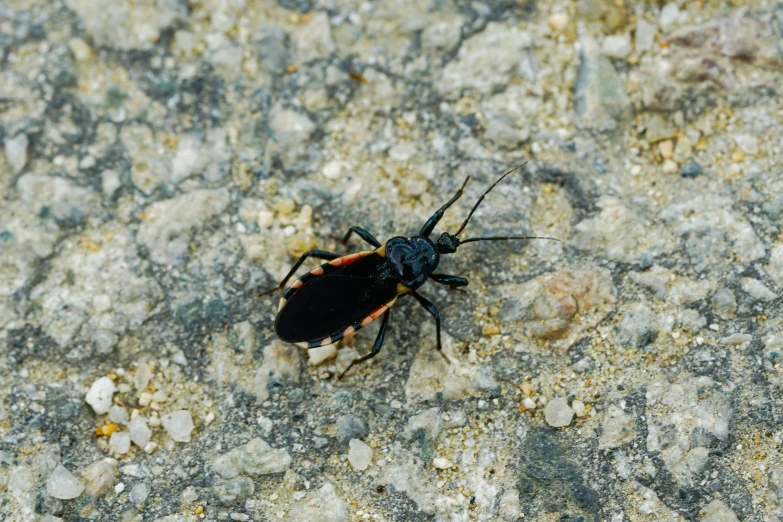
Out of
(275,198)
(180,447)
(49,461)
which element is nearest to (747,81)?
(275,198)

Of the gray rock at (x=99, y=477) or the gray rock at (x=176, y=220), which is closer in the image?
the gray rock at (x=99, y=477)

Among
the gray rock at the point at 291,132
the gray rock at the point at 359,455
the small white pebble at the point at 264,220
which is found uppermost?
the gray rock at the point at 291,132

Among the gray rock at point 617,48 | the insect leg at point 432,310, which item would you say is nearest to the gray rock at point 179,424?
the insect leg at point 432,310

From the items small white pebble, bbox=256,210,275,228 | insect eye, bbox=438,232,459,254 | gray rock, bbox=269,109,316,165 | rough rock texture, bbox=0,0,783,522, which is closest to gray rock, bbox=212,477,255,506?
rough rock texture, bbox=0,0,783,522

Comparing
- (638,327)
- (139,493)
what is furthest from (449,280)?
(139,493)

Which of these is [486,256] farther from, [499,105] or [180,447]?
[180,447]

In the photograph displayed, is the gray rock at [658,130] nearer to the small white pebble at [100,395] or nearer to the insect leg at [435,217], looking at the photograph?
the insect leg at [435,217]

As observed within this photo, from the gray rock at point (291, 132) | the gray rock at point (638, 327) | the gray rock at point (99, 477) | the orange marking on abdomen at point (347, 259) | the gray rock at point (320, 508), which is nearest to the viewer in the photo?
the gray rock at point (320, 508)
